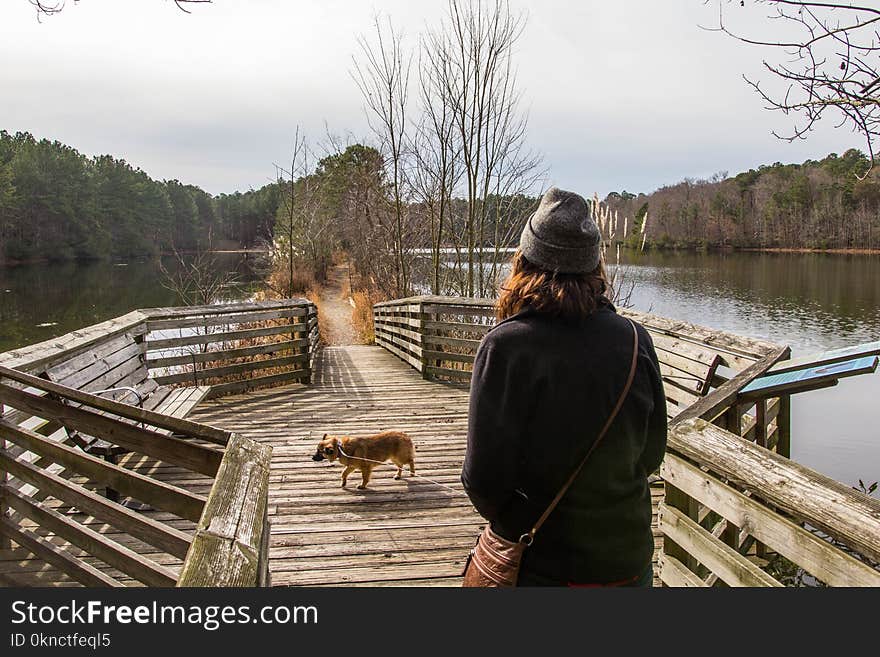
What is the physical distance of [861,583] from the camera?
164 centimetres

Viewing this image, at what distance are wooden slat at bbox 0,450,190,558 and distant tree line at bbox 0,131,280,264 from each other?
41531mm

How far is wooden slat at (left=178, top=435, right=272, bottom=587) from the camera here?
4.74ft

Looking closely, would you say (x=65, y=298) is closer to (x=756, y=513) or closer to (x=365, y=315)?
(x=365, y=315)

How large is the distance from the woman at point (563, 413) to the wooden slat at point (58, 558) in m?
2.31

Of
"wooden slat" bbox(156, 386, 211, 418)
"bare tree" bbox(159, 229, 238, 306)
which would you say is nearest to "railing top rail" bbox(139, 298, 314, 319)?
"wooden slat" bbox(156, 386, 211, 418)

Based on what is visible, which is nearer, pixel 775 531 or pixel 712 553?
pixel 775 531

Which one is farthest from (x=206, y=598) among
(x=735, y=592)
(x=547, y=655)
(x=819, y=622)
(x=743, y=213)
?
(x=743, y=213)

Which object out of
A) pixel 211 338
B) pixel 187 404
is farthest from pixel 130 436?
pixel 211 338

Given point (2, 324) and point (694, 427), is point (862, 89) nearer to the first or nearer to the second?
point (694, 427)

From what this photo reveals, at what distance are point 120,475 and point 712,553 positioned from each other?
235cm

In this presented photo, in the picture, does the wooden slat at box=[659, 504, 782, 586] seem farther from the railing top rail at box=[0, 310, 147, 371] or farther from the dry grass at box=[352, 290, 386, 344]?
the dry grass at box=[352, 290, 386, 344]

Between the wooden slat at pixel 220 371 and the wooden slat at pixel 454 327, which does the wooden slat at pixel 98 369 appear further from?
the wooden slat at pixel 454 327

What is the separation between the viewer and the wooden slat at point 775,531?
1.68 metres

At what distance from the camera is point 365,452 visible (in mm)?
4566
